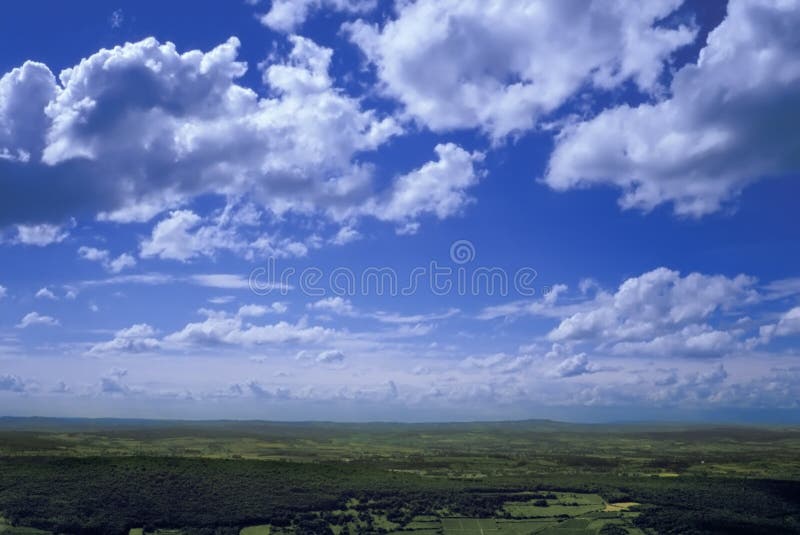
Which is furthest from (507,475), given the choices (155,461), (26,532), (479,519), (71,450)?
(71,450)

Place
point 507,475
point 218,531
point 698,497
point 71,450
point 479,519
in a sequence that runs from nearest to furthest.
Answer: point 218,531 < point 479,519 < point 698,497 < point 507,475 < point 71,450

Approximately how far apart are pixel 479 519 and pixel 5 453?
114641mm

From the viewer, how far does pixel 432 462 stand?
19338 centimetres


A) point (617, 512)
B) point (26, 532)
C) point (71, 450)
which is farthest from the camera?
point (71, 450)

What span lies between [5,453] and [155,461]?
175 feet

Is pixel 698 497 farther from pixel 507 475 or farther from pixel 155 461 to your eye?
pixel 155 461

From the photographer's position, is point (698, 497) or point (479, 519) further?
point (698, 497)

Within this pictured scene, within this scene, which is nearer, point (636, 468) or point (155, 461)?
point (155, 461)

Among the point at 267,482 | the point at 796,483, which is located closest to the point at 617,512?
the point at 796,483

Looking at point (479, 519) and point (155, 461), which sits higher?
point (155, 461)

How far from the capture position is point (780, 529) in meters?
116

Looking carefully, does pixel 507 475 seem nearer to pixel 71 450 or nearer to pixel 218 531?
pixel 218 531

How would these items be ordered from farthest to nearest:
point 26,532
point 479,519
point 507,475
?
point 507,475
point 479,519
point 26,532

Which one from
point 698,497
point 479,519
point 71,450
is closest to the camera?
point 479,519
